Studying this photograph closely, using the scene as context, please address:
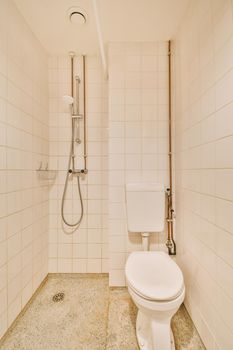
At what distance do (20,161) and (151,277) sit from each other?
127 centimetres

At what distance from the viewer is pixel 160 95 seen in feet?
5.82

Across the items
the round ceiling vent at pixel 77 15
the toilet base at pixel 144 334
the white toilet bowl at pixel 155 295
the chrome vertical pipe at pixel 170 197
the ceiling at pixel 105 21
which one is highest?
the ceiling at pixel 105 21

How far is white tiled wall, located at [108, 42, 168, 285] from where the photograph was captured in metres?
1.76

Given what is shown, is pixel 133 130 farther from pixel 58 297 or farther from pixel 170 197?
pixel 58 297

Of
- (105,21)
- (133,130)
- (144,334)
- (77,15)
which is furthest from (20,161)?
(144,334)

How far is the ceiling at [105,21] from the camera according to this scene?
138cm

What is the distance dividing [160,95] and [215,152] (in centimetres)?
96

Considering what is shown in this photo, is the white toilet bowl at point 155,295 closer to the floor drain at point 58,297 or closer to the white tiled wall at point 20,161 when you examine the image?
the floor drain at point 58,297

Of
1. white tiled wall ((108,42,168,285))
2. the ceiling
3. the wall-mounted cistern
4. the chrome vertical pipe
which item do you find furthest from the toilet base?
the ceiling

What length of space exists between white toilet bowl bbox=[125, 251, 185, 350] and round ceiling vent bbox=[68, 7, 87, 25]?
192 centimetres

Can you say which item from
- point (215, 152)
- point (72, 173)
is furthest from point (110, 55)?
point (215, 152)

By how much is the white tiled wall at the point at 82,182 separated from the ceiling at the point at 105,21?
0.83ft

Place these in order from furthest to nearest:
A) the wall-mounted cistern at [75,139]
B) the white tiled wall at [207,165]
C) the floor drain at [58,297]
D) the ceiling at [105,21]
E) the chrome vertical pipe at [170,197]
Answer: the wall-mounted cistern at [75,139], the chrome vertical pipe at [170,197], the floor drain at [58,297], the ceiling at [105,21], the white tiled wall at [207,165]

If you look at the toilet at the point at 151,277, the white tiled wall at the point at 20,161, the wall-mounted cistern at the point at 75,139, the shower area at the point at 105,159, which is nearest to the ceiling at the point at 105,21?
the shower area at the point at 105,159
